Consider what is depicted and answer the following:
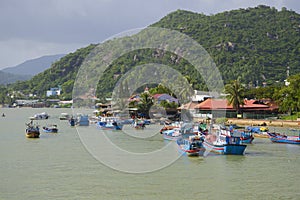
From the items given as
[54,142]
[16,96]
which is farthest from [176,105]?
[16,96]

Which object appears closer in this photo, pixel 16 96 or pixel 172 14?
pixel 16 96

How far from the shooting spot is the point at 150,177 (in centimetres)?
1953

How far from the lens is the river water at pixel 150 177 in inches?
656

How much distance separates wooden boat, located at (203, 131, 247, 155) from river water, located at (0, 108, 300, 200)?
2.38ft

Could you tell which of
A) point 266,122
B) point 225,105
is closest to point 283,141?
point 266,122

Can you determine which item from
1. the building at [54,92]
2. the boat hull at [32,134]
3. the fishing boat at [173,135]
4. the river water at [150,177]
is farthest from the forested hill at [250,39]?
the river water at [150,177]

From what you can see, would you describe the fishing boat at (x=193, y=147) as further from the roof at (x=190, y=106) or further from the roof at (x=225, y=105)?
the roof at (x=190, y=106)

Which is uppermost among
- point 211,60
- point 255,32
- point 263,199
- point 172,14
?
point 172,14

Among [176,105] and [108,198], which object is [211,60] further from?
[108,198]

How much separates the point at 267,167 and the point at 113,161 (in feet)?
24.8

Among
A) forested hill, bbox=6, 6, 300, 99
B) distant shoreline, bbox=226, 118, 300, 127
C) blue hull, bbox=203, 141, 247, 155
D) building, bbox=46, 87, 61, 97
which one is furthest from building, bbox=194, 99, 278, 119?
building, bbox=46, 87, 61, 97

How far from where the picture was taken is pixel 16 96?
17550 cm

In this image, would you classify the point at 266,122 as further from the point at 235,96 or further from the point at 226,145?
the point at 226,145

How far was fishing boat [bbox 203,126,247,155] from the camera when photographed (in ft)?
84.1
